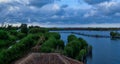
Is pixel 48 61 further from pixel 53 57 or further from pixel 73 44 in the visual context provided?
pixel 73 44

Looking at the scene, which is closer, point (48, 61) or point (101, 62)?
point (48, 61)

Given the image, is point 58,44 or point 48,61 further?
point 58,44

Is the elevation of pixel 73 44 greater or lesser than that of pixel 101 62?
greater

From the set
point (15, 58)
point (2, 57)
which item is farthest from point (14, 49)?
point (2, 57)

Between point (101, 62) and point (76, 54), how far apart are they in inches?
388

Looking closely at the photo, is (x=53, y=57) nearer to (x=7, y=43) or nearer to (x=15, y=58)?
(x=15, y=58)

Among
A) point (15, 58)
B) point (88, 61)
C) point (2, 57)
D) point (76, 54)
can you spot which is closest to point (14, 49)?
point (15, 58)

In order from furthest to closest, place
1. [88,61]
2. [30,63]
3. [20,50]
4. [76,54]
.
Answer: [88,61] → [76,54] → [20,50] → [30,63]

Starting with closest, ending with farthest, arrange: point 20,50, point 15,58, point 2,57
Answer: point 2,57, point 15,58, point 20,50

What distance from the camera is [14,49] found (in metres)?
70.8

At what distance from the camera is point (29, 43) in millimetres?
93125

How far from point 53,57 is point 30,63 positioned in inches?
127

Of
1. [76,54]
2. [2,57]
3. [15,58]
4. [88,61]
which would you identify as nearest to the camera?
[2,57]

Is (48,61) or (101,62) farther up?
(48,61)
